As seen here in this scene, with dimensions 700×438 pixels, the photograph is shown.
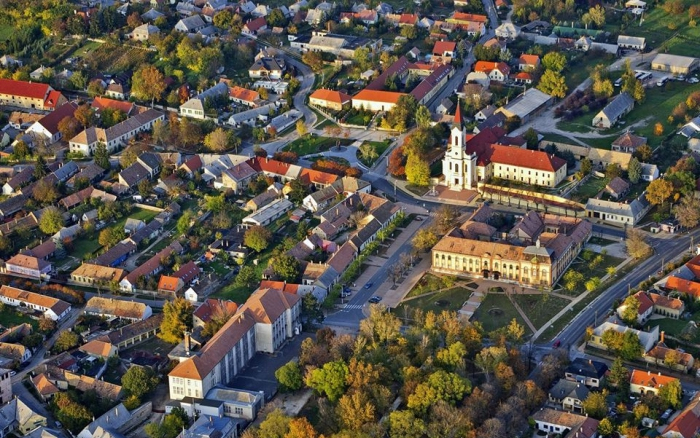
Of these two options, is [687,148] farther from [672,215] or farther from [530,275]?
[530,275]

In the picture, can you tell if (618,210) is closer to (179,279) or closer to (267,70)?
(179,279)

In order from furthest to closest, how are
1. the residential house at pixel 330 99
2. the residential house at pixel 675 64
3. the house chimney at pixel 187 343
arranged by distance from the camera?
the residential house at pixel 675 64 < the residential house at pixel 330 99 < the house chimney at pixel 187 343

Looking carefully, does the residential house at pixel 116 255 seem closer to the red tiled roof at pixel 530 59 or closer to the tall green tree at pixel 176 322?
the tall green tree at pixel 176 322

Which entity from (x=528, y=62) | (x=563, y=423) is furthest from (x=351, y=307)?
(x=528, y=62)

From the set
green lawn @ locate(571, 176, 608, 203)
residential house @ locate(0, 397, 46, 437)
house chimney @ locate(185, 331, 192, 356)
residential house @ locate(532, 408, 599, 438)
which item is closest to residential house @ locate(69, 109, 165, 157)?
house chimney @ locate(185, 331, 192, 356)

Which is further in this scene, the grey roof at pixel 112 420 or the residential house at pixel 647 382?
the residential house at pixel 647 382

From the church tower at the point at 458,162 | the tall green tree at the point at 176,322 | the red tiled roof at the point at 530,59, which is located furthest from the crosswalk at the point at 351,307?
the red tiled roof at the point at 530,59
